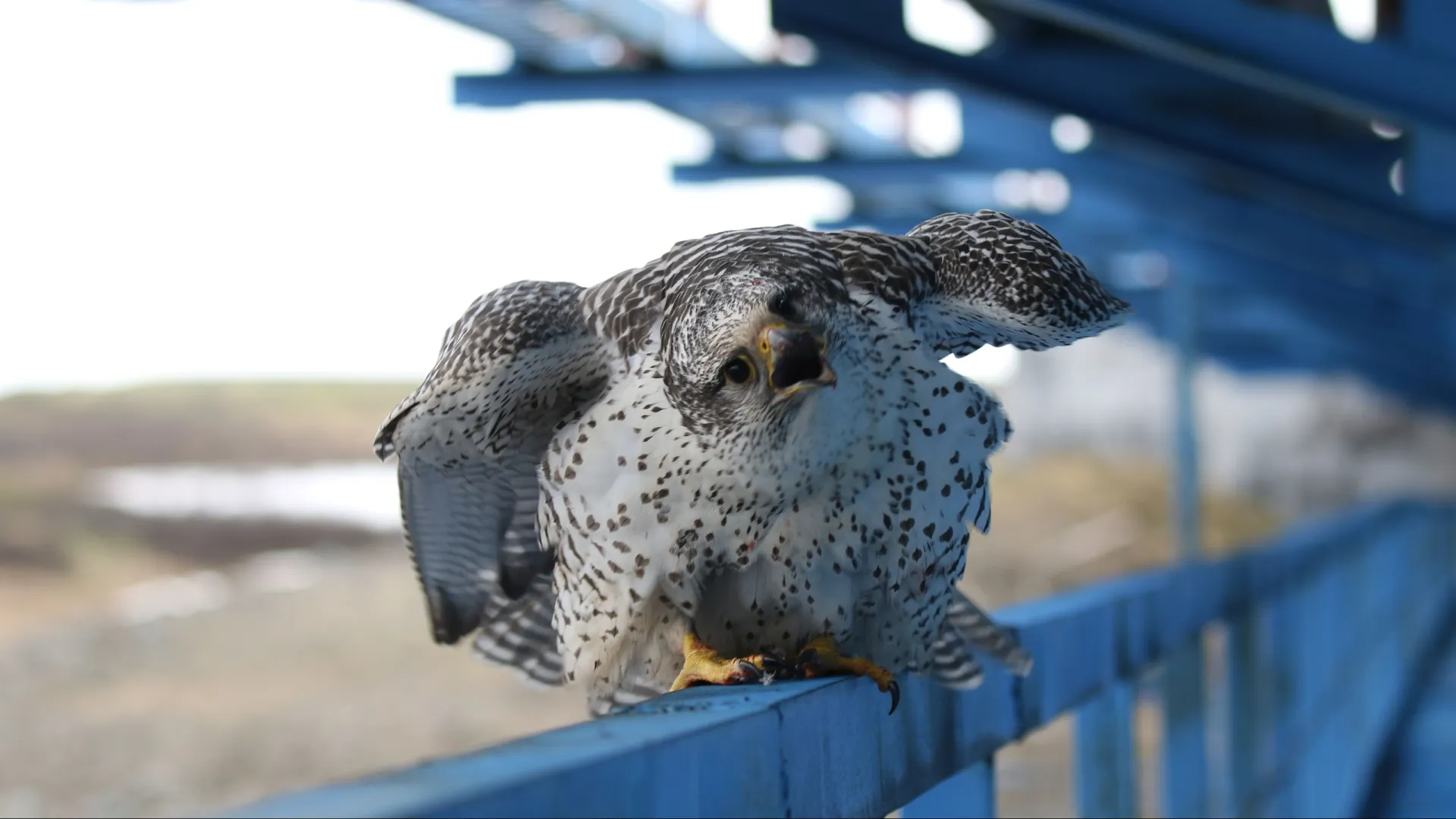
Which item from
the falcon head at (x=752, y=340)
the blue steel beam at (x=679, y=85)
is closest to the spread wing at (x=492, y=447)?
the falcon head at (x=752, y=340)

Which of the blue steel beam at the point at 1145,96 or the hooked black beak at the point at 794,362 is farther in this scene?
the blue steel beam at the point at 1145,96

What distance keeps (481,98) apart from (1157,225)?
357cm

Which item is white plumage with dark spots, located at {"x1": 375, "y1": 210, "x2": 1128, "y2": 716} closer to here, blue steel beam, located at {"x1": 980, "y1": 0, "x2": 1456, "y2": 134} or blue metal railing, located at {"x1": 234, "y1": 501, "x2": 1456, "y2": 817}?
blue metal railing, located at {"x1": 234, "y1": 501, "x2": 1456, "y2": 817}

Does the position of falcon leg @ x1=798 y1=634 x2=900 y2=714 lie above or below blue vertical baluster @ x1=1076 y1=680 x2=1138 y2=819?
above

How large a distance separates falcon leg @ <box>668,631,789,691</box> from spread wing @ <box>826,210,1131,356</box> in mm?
445

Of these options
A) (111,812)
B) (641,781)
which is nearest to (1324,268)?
(641,781)

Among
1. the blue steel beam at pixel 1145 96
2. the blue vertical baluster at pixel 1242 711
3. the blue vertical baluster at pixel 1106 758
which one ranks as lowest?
the blue vertical baluster at pixel 1242 711

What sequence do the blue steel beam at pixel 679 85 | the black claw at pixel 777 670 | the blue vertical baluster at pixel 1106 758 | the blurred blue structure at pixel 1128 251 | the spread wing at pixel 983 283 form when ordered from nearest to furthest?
the blurred blue structure at pixel 1128 251 < the black claw at pixel 777 670 < the spread wing at pixel 983 283 < the blue vertical baluster at pixel 1106 758 < the blue steel beam at pixel 679 85

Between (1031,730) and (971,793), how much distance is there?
0.60ft

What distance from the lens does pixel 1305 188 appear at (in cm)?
455

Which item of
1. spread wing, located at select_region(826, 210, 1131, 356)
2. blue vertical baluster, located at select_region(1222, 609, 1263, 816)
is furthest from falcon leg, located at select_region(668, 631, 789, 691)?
blue vertical baluster, located at select_region(1222, 609, 1263, 816)

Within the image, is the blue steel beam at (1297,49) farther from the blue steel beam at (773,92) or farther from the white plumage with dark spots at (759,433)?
the blue steel beam at (773,92)

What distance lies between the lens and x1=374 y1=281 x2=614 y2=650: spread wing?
197 cm

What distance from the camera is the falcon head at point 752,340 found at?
1667 millimetres
